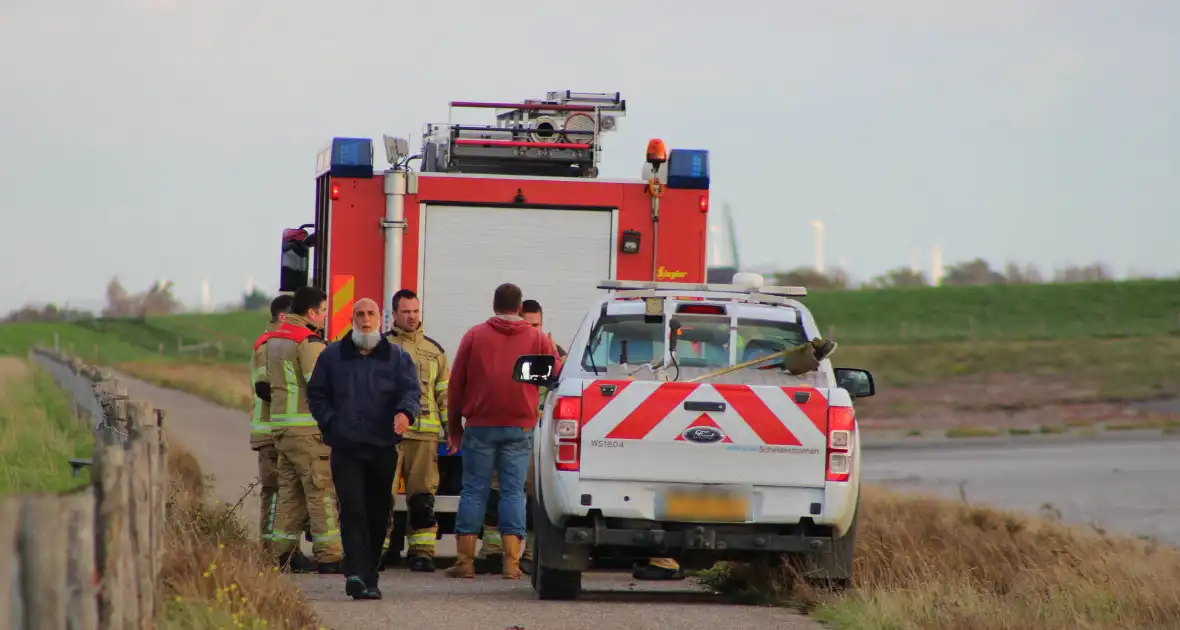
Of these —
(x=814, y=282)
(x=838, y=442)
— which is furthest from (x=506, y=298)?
(x=814, y=282)

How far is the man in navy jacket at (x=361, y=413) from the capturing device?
10.7 m

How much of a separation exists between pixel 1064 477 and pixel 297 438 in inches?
753

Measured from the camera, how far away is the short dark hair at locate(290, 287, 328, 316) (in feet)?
41.9

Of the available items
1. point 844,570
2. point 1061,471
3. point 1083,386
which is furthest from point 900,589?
point 1083,386

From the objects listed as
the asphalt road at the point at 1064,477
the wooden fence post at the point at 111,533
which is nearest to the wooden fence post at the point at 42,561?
the wooden fence post at the point at 111,533

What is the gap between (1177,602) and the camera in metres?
10.3

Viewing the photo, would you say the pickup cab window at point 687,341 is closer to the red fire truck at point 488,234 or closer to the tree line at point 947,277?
the red fire truck at point 488,234

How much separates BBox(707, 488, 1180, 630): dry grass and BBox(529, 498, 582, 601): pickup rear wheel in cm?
119

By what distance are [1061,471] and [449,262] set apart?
18.7 meters

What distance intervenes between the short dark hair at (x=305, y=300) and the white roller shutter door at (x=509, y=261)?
1763 mm

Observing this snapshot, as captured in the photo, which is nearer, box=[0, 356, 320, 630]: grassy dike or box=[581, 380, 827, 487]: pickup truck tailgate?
box=[0, 356, 320, 630]: grassy dike

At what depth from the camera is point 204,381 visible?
56.4 m

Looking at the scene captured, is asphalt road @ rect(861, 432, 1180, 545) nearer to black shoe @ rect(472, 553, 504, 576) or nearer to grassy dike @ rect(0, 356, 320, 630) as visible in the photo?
black shoe @ rect(472, 553, 504, 576)

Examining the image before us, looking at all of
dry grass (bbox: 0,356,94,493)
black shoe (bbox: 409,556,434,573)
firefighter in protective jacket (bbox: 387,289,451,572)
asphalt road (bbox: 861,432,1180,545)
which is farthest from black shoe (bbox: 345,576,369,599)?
asphalt road (bbox: 861,432,1180,545)
